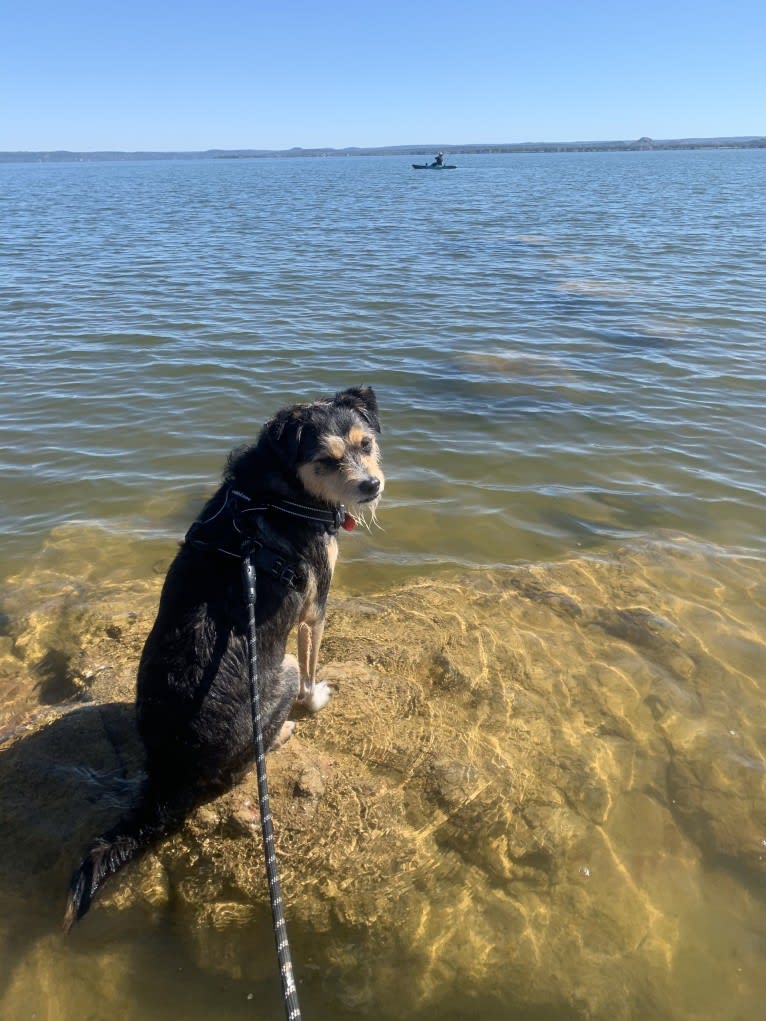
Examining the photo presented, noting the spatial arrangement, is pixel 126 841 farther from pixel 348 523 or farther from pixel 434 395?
pixel 434 395

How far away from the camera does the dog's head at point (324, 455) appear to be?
4.70 metres

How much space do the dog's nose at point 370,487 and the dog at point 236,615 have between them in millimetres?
10

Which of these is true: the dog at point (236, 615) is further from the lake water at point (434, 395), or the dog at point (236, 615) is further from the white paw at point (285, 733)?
the lake water at point (434, 395)

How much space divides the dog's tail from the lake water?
560 millimetres

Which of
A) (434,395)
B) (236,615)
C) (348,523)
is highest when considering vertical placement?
(348,523)

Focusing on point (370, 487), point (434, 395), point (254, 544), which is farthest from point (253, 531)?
point (434, 395)

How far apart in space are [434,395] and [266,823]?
10.0m

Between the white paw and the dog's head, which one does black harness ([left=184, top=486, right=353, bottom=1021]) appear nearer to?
the dog's head

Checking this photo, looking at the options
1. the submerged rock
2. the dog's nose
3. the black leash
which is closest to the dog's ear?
the dog's nose

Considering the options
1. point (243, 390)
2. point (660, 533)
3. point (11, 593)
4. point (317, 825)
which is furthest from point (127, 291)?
point (317, 825)

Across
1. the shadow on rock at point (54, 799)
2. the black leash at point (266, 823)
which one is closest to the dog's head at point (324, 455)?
the black leash at point (266, 823)

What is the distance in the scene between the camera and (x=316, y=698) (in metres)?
5.41

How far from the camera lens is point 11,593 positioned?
7.00 metres

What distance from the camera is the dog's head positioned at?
4.70 m
